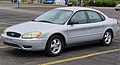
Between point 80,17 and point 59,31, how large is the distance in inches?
47.1

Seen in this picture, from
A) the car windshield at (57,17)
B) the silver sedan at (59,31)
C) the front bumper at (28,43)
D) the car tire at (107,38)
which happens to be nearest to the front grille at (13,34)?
the silver sedan at (59,31)

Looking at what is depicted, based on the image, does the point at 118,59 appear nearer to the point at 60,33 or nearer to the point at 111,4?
the point at 60,33

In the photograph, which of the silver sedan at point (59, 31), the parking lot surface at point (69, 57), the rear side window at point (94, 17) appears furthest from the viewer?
the rear side window at point (94, 17)

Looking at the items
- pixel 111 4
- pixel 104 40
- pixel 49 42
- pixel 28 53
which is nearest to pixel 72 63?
pixel 49 42

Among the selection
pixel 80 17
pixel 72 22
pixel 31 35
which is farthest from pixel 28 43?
pixel 80 17

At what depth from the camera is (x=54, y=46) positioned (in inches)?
347

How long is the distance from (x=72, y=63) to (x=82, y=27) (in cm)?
186

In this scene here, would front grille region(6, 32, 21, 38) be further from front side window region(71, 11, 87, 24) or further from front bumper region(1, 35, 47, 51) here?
front side window region(71, 11, 87, 24)

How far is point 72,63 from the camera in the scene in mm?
8039

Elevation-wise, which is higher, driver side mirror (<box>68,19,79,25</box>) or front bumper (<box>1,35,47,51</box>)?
driver side mirror (<box>68,19,79,25</box>)

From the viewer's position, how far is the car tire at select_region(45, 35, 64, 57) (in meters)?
8.62

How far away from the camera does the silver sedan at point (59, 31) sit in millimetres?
8367

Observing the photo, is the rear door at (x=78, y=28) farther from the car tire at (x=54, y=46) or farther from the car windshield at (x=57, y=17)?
the car tire at (x=54, y=46)

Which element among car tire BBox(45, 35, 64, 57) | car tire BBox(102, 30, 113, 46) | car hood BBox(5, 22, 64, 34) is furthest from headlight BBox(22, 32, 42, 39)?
car tire BBox(102, 30, 113, 46)
